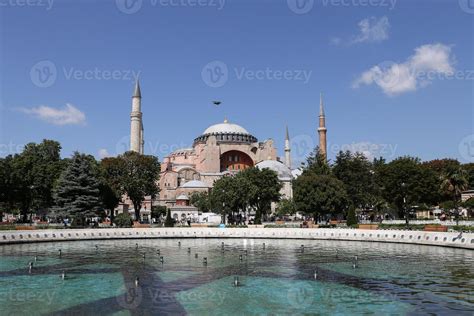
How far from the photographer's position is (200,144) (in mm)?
89500

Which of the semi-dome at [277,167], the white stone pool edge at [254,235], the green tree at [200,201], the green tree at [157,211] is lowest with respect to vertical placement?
the white stone pool edge at [254,235]

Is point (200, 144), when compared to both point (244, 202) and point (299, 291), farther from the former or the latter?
point (299, 291)

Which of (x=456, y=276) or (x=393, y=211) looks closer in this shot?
(x=456, y=276)

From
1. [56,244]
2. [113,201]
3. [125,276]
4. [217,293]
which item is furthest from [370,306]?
[113,201]

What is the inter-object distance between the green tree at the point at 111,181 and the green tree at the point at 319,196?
18.4 metres

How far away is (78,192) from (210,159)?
45.0 meters

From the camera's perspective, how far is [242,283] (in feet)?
51.2

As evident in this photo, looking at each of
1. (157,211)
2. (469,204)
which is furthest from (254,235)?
(157,211)

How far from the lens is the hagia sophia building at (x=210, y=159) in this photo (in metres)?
72.7

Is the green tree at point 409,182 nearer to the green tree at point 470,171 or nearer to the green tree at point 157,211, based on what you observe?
the green tree at point 470,171

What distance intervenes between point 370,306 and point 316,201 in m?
32.1

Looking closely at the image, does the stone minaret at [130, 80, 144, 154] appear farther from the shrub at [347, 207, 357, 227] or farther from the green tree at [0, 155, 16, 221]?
the shrub at [347, 207, 357, 227]

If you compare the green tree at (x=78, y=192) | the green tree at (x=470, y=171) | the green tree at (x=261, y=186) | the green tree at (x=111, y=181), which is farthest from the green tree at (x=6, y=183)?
the green tree at (x=470, y=171)

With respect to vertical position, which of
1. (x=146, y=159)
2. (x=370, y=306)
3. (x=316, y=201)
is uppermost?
(x=146, y=159)
